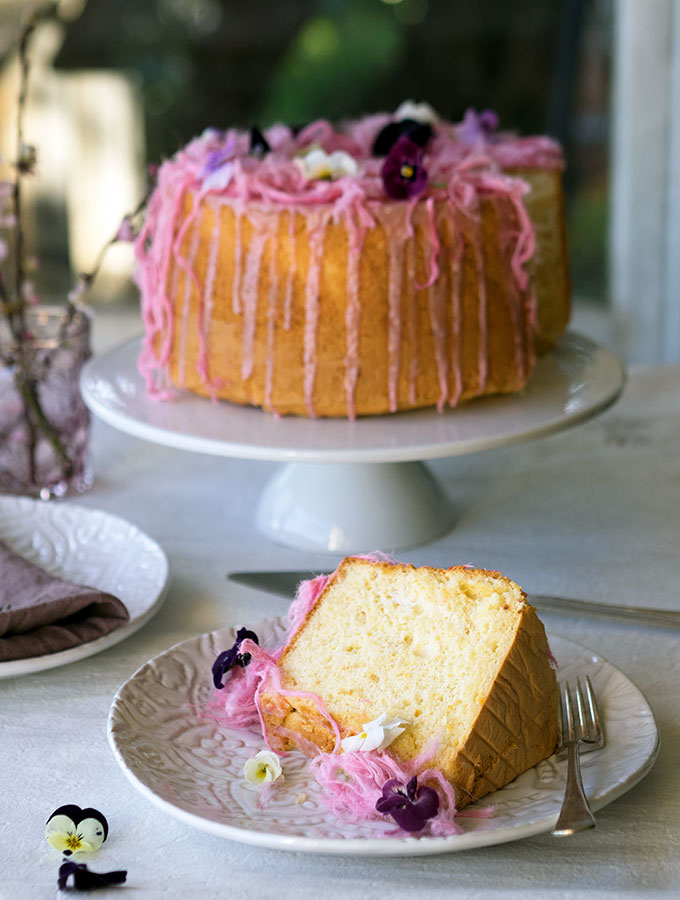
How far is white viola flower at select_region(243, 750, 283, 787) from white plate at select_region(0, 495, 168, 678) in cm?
25

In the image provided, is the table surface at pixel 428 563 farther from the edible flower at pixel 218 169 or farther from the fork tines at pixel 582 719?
the edible flower at pixel 218 169

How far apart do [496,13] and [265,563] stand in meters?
2.19

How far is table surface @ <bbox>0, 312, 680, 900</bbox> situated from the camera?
0.71 metres

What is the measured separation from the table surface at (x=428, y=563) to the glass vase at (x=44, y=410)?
2.4 inches

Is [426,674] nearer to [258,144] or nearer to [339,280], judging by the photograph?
[339,280]

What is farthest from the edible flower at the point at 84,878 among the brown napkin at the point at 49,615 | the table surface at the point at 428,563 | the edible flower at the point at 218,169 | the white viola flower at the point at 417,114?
the white viola flower at the point at 417,114

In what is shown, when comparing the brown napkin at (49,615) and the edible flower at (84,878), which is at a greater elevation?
the brown napkin at (49,615)

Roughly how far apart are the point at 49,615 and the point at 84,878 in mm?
296

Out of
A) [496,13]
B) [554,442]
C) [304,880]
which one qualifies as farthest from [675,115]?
[304,880]

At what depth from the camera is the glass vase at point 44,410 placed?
1358 millimetres

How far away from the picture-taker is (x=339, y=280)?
44.9 inches

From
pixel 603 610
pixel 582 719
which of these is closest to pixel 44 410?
pixel 603 610

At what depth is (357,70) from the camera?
117 inches

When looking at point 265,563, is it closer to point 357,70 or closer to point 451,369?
point 451,369
